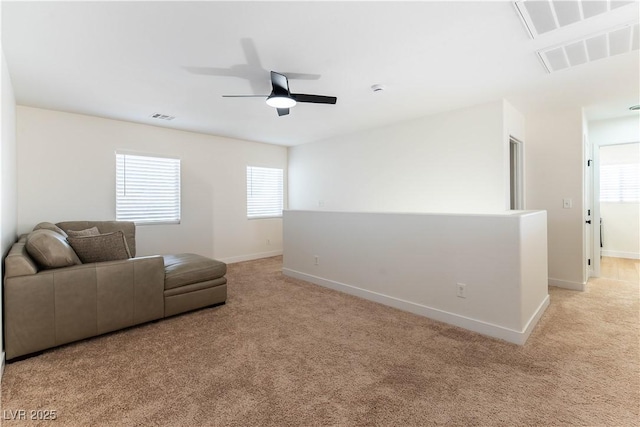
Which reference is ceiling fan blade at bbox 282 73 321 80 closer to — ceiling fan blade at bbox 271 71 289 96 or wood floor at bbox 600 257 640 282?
ceiling fan blade at bbox 271 71 289 96

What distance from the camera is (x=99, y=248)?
278 cm

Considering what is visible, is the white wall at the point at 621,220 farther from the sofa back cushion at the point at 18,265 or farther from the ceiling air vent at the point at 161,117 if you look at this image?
the sofa back cushion at the point at 18,265

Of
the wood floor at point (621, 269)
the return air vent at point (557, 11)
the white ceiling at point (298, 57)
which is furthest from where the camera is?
the wood floor at point (621, 269)

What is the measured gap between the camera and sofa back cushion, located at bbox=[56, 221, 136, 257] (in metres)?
3.80

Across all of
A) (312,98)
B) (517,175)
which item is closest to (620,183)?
(517,175)

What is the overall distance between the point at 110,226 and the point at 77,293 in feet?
6.26

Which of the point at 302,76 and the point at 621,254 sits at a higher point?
the point at 302,76

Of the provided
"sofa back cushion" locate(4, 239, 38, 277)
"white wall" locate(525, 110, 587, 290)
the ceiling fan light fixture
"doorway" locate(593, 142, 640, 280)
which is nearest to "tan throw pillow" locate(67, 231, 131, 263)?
"sofa back cushion" locate(4, 239, 38, 277)

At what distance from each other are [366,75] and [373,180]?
7.88 feet

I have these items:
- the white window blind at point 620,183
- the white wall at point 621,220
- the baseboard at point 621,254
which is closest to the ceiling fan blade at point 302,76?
the white wall at point 621,220

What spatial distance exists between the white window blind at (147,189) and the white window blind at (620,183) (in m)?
8.74

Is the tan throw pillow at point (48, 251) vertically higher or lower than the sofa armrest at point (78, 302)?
higher

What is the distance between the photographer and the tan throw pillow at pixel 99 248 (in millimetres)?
2723

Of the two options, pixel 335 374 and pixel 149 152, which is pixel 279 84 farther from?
pixel 149 152
